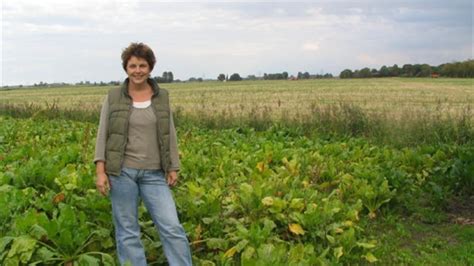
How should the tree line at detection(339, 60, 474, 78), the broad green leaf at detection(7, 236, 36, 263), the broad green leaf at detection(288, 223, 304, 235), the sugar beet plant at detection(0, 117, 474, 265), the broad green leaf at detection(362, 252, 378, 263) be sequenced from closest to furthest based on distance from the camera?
the broad green leaf at detection(7, 236, 36, 263) → the sugar beet plant at detection(0, 117, 474, 265) → the broad green leaf at detection(362, 252, 378, 263) → the broad green leaf at detection(288, 223, 304, 235) → the tree line at detection(339, 60, 474, 78)

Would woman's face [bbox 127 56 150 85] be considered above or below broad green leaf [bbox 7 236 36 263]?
above

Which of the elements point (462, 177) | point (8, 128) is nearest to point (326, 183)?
point (462, 177)

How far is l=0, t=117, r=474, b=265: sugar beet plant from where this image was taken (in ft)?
16.4

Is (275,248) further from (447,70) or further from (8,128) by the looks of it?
(447,70)

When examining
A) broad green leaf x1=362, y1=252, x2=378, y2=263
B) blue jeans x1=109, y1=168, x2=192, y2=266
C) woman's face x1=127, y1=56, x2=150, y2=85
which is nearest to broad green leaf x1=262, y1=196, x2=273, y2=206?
broad green leaf x1=362, y1=252, x2=378, y2=263

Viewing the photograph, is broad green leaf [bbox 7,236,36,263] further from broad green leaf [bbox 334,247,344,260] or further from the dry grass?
the dry grass

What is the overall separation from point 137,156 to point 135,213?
0.51 metres

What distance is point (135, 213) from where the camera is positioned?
474 cm

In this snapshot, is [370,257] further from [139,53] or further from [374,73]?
[374,73]

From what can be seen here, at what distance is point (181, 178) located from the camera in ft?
25.6

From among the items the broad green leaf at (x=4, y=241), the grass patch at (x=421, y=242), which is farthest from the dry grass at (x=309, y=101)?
the broad green leaf at (x=4, y=241)

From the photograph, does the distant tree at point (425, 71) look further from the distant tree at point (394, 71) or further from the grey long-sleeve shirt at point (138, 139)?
the grey long-sleeve shirt at point (138, 139)

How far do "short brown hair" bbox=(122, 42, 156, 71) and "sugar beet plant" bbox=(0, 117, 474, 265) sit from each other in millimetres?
1545

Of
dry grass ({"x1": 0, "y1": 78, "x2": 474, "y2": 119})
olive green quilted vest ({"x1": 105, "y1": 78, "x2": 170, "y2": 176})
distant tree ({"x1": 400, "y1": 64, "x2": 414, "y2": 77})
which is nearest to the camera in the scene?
olive green quilted vest ({"x1": 105, "y1": 78, "x2": 170, "y2": 176})
